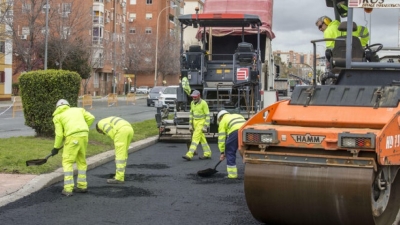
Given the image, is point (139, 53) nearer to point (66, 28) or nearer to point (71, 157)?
point (66, 28)

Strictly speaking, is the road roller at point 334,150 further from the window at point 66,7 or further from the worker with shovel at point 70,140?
the window at point 66,7

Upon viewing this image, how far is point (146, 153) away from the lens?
14.9 metres

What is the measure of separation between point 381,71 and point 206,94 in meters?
11.0

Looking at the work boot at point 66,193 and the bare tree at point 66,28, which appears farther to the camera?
the bare tree at point 66,28

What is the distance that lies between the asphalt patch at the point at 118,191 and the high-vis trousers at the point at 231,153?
1.77m

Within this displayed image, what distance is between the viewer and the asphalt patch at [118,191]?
9250 mm

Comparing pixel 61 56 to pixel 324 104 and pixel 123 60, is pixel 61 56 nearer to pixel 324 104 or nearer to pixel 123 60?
pixel 123 60

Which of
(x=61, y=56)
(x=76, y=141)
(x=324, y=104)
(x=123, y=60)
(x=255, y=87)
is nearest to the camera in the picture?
(x=324, y=104)

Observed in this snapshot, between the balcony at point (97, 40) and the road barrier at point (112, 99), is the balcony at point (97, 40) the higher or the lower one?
the higher one

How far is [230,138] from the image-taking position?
11031 millimetres

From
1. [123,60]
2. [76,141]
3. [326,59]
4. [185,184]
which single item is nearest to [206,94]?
[185,184]

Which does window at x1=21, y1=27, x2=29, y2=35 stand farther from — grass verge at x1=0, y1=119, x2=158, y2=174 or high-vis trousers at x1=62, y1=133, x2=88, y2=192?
high-vis trousers at x1=62, y1=133, x2=88, y2=192

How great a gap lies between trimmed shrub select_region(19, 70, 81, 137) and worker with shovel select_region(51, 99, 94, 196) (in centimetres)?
486

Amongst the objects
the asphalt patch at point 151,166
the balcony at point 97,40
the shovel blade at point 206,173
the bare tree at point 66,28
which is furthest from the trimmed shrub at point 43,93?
the balcony at point 97,40
